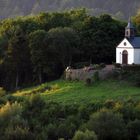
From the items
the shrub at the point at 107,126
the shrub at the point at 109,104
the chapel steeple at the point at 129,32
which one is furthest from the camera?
the chapel steeple at the point at 129,32

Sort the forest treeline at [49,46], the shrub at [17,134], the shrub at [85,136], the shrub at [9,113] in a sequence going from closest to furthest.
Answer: the shrub at [85,136]
the shrub at [17,134]
the shrub at [9,113]
the forest treeline at [49,46]

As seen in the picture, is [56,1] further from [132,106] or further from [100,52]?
[132,106]

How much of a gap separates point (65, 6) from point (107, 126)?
14742 cm

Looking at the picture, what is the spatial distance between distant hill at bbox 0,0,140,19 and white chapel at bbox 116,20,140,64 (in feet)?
394

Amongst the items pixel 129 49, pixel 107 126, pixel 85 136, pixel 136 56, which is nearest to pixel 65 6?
pixel 129 49

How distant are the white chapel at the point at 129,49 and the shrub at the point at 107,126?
2022 cm

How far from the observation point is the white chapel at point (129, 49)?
63906mm

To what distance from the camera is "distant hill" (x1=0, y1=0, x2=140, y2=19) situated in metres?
188

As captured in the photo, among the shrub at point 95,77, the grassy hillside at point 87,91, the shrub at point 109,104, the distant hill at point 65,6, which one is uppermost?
the distant hill at point 65,6

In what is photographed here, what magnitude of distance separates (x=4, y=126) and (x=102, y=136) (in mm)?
7655

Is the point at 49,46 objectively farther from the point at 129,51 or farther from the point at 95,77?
the point at 129,51

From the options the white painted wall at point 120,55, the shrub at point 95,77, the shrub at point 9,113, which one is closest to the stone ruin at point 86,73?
the shrub at point 95,77

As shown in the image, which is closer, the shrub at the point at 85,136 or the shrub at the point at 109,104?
the shrub at the point at 85,136

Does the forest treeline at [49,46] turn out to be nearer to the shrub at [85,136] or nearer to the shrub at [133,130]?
the shrub at [133,130]
